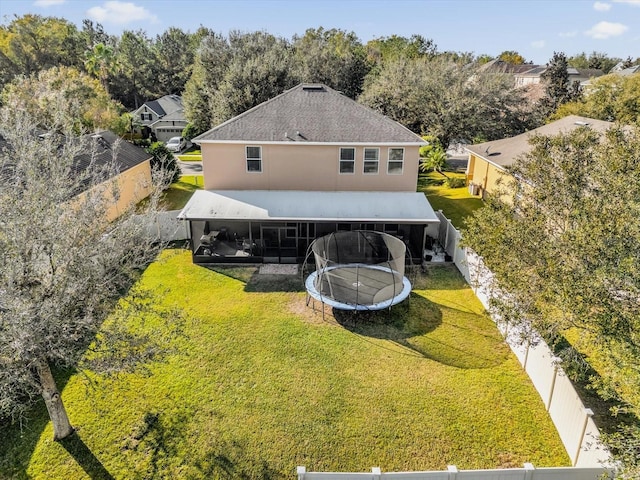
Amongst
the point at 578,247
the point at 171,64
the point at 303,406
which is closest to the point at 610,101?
the point at 578,247

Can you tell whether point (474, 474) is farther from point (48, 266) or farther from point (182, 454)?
point (48, 266)

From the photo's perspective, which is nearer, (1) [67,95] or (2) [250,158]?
(2) [250,158]

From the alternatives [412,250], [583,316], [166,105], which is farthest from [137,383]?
[166,105]

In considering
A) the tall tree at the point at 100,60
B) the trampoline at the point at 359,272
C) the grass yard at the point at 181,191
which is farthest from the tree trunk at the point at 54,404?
the tall tree at the point at 100,60

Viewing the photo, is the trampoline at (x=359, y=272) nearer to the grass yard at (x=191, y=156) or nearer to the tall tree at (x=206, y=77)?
the tall tree at (x=206, y=77)

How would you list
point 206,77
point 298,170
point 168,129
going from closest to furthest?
point 298,170, point 206,77, point 168,129
